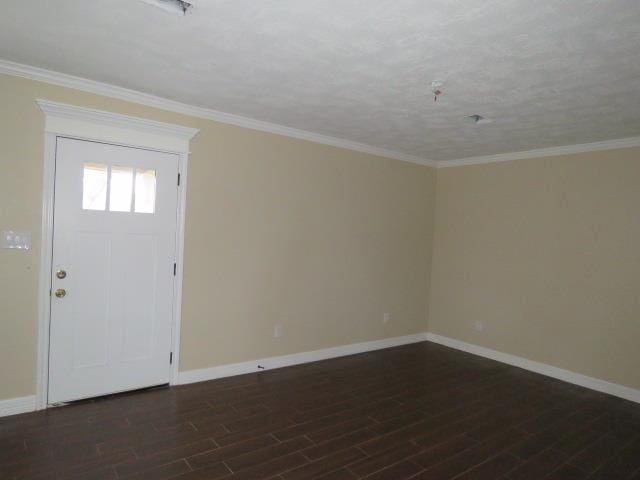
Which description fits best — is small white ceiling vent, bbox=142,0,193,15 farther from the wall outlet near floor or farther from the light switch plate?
the wall outlet near floor

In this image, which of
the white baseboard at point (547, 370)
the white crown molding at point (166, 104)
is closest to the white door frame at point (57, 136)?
the white crown molding at point (166, 104)

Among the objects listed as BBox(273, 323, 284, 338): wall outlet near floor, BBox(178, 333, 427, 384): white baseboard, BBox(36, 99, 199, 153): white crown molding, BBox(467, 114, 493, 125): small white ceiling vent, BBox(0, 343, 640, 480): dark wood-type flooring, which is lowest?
BBox(0, 343, 640, 480): dark wood-type flooring

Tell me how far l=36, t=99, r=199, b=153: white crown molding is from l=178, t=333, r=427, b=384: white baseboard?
2109mm

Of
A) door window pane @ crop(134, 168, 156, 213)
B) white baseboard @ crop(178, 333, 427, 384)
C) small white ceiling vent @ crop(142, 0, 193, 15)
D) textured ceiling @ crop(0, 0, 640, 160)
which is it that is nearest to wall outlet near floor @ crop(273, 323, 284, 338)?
white baseboard @ crop(178, 333, 427, 384)

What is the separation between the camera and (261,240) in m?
4.10

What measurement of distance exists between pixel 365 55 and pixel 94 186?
2374 mm

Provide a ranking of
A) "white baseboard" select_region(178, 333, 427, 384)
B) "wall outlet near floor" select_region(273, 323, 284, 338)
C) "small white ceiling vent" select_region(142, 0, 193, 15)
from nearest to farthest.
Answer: "small white ceiling vent" select_region(142, 0, 193, 15), "white baseboard" select_region(178, 333, 427, 384), "wall outlet near floor" select_region(273, 323, 284, 338)

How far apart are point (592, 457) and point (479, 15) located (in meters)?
3.04

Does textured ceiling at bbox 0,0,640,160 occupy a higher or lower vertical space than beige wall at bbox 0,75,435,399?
higher

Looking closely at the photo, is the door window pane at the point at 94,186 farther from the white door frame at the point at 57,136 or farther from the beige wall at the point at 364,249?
the beige wall at the point at 364,249

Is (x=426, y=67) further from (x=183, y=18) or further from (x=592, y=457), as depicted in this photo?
(x=592, y=457)

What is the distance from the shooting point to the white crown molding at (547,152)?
12.9ft

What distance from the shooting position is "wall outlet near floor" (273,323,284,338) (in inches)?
166

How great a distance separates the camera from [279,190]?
4195 mm
